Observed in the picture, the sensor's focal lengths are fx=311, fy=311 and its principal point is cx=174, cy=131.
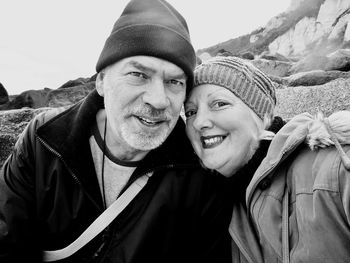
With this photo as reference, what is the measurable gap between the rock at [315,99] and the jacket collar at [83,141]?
4.97 m

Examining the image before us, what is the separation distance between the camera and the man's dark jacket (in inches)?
101

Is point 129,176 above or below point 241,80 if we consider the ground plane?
below

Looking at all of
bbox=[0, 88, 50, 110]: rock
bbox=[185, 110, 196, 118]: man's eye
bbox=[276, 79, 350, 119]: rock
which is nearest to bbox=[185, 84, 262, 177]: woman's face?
bbox=[185, 110, 196, 118]: man's eye

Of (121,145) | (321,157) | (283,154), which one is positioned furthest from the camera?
(121,145)

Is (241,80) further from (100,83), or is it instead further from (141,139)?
(100,83)

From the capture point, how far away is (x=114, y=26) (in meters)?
2.86

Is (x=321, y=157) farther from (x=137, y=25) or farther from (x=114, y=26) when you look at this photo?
(x=114, y=26)

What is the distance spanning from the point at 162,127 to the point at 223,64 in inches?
28.5

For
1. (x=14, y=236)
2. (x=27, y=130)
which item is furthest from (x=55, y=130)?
(x=14, y=236)

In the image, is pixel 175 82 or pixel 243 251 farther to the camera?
pixel 175 82

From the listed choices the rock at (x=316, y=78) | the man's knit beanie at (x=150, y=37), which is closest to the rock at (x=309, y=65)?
the rock at (x=316, y=78)

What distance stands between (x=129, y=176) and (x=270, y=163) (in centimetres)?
130

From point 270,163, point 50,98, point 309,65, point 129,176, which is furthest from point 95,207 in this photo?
point 309,65

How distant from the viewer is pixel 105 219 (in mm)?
2508
